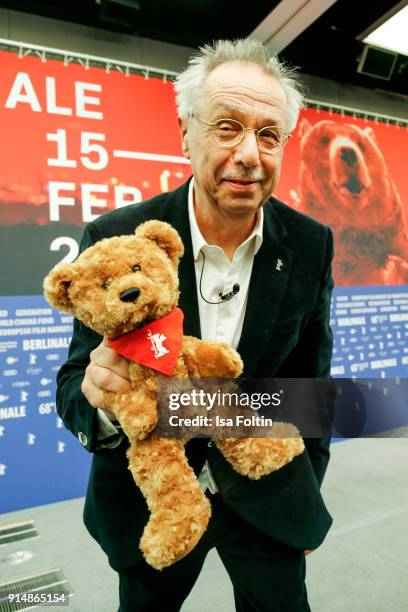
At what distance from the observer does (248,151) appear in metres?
0.88

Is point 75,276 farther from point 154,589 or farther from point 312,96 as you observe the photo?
point 312,96

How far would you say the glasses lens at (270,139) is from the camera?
92 cm

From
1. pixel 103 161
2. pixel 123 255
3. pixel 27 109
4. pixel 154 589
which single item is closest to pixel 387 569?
pixel 154 589

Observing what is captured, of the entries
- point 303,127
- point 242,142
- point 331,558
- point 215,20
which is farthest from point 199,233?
point 303,127

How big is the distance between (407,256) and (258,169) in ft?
11.0

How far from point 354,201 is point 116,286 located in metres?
3.28

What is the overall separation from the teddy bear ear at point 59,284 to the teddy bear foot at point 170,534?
0.35m

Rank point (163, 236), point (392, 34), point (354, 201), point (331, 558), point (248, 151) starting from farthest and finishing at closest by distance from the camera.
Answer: point (354, 201), point (392, 34), point (331, 558), point (248, 151), point (163, 236)

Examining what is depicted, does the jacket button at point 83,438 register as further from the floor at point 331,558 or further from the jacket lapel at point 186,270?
the floor at point 331,558

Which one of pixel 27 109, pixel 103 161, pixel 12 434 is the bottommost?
pixel 12 434

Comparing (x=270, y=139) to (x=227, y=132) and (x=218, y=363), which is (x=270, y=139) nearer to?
(x=227, y=132)

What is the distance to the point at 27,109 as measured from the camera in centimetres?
247

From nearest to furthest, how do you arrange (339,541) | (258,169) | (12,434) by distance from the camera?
(258,169) → (339,541) → (12,434)

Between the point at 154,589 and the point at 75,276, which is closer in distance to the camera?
the point at 75,276
